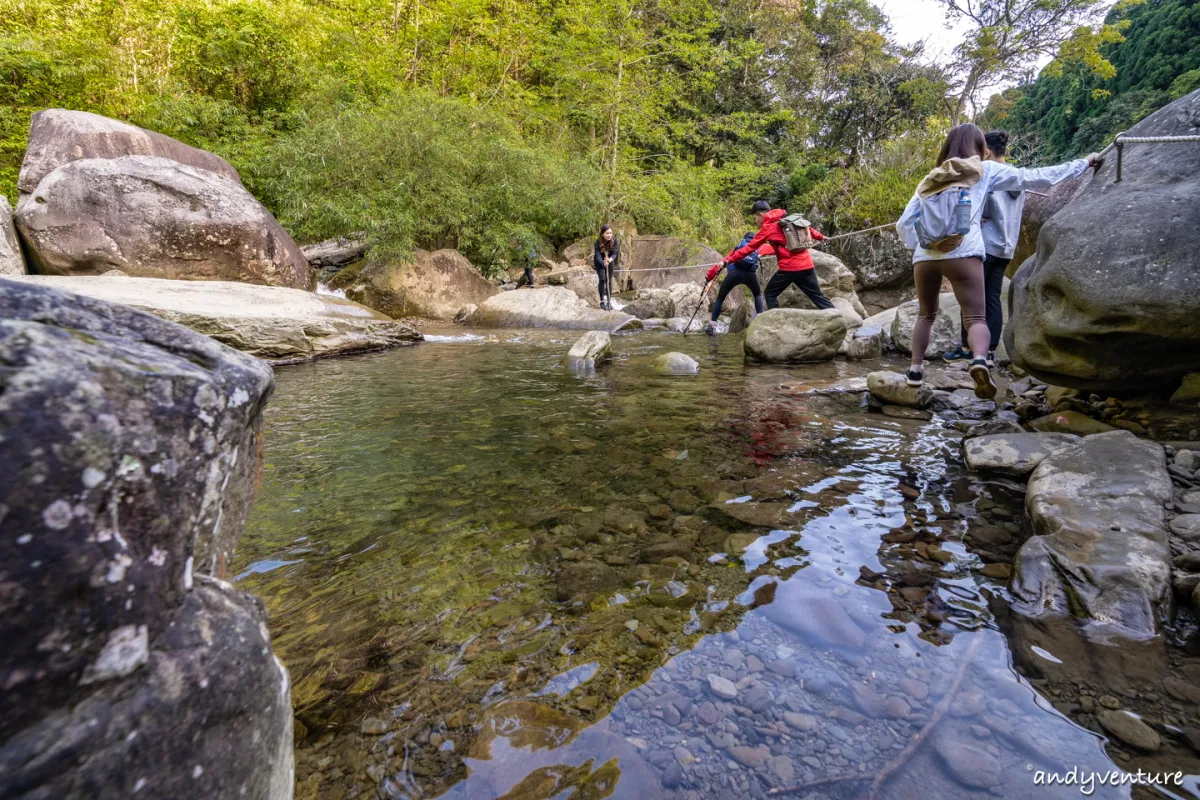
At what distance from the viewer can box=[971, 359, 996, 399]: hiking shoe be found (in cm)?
376

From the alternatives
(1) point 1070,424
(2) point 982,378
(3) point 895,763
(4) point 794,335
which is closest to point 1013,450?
(1) point 1070,424

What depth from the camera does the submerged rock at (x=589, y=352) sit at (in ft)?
22.3

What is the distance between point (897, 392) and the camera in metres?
4.59

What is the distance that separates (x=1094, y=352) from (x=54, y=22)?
19934 mm

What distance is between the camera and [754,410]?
14.9 ft

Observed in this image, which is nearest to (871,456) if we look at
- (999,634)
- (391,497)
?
(999,634)

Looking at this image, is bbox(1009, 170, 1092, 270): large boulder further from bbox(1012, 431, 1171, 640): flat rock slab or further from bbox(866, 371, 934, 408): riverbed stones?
bbox(1012, 431, 1171, 640): flat rock slab

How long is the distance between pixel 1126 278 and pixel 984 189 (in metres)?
1.47

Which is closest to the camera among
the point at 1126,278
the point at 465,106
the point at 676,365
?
the point at 1126,278

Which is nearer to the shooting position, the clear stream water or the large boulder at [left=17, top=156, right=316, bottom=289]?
the clear stream water

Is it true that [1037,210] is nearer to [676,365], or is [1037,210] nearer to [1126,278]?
[1126,278]

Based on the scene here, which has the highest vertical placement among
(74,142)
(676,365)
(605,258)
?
(74,142)

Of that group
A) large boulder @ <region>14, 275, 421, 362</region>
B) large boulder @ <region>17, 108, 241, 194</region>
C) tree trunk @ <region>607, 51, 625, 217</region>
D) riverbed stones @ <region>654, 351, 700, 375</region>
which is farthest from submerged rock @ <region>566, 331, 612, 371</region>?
tree trunk @ <region>607, 51, 625, 217</region>

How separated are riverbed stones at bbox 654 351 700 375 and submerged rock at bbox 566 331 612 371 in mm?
813
